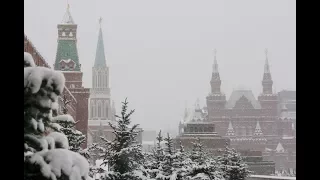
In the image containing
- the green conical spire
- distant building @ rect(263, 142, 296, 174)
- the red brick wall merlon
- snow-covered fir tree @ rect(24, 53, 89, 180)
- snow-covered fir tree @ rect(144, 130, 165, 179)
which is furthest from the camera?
snow-covered fir tree @ rect(144, 130, 165, 179)

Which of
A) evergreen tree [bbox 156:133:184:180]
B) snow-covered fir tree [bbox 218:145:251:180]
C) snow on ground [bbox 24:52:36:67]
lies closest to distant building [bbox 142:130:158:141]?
evergreen tree [bbox 156:133:184:180]

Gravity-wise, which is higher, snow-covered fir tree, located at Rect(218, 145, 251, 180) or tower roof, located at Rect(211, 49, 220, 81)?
tower roof, located at Rect(211, 49, 220, 81)

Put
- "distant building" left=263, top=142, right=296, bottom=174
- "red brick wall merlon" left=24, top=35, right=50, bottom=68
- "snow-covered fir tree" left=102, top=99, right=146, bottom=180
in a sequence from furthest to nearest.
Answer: "snow-covered fir tree" left=102, top=99, right=146, bottom=180, "distant building" left=263, top=142, right=296, bottom=174, "red brick wall merlon" left=24, top=35, right=50, bottom=68

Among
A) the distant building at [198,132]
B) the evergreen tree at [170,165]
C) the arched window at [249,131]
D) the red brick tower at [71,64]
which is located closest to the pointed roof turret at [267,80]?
the arched window at [249,131]

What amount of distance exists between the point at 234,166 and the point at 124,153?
59 cm

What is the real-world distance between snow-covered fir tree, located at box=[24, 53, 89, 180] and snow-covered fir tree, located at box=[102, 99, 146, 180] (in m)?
0.43

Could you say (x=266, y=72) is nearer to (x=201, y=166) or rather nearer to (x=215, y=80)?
(x=215, y=80)

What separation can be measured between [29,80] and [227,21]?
0.99 m

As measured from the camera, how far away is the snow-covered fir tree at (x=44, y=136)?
1.61 meters

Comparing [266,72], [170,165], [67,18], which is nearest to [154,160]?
[170,165]

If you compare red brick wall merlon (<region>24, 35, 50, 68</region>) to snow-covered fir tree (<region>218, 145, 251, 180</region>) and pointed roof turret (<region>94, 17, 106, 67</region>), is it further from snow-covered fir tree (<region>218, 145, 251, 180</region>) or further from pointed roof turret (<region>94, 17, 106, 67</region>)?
snow-covered fir tree (<region>218, 145, 251, 180</region>)

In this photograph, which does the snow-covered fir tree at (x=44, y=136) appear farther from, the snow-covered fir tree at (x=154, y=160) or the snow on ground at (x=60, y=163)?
the snow-covered fir tree at (x=154, y=160)

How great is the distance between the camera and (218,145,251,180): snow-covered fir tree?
2172 millimetres

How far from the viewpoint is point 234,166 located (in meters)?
2.17
